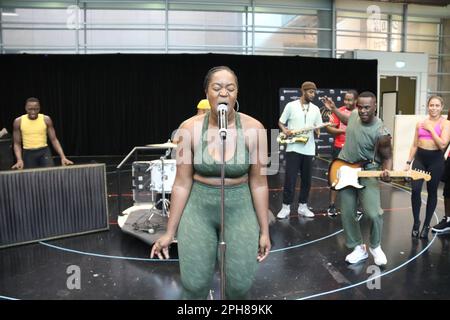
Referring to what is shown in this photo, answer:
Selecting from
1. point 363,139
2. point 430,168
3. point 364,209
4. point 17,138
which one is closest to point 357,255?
point 364,209

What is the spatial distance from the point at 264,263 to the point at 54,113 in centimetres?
1131

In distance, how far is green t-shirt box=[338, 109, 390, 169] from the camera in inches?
156

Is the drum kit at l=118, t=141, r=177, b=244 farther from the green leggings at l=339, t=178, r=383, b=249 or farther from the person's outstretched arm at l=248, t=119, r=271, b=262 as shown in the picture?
the person's outstretched arm at l=248, t=119, r=271, b=262

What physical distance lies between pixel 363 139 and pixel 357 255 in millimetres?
1251

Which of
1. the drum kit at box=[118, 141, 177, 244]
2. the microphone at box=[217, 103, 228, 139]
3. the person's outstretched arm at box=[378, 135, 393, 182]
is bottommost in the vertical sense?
the drum kit at box=[118, 141, 177, 244]

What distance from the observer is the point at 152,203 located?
19.1 ft

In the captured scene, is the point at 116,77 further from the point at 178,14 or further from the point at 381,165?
the point at 381,165

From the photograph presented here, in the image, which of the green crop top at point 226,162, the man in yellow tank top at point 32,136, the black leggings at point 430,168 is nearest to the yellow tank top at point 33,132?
the man in yellow tank top at point 32,136

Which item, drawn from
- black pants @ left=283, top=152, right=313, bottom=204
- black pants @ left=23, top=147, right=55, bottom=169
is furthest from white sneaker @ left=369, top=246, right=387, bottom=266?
black pants @ left=23, top=147, right=55, bottom=169

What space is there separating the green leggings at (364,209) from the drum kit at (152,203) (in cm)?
208

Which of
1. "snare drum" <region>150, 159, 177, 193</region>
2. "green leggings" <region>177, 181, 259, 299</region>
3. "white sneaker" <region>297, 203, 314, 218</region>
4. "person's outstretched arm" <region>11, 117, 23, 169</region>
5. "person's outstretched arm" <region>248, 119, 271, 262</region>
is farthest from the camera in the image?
"white sneaker" <region>297, 203, 314, 218</region>

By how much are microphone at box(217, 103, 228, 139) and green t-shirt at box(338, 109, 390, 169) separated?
227 cm

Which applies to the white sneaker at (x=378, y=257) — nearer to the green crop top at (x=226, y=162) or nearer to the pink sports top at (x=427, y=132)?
the pink sports top at (x=427, y=132)

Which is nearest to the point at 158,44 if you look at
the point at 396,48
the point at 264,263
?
the point at 396,48
